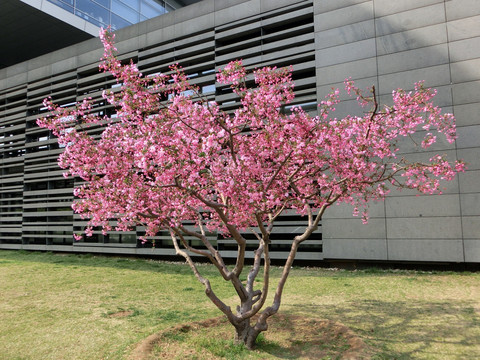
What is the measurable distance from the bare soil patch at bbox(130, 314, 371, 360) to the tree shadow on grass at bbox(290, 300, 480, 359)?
363 millimetres

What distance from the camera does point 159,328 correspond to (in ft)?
21.5

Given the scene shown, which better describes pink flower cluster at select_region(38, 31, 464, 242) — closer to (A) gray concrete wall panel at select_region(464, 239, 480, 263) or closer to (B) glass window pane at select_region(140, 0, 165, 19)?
(A) gray concrete wall panel at select_region(464, 239, 480, 263)

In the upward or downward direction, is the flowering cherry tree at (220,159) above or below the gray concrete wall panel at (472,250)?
above

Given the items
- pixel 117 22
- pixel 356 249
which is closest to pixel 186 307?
pixel 356 249

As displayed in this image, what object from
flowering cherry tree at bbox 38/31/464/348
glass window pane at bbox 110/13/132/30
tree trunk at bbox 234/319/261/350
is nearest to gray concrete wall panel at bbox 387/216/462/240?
flowering cherry tree at bbox 38/31/464/348

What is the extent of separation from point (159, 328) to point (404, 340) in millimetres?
4189

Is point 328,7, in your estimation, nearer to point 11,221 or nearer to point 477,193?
point 477,193

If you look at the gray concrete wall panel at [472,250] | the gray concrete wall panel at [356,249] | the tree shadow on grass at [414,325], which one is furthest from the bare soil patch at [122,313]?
the gray concrete wall panel at [472,250]

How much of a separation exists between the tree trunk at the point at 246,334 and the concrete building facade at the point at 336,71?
725 cm

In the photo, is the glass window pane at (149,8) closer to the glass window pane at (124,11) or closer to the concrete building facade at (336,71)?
the glass window pane at (124,11)

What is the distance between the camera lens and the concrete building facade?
11133 mm

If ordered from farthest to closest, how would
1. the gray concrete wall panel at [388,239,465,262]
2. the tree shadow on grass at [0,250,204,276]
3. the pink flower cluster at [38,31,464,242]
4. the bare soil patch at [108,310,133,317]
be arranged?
the tree shadow on grass at [0,250,204,276] → the gray concrete wall panel at [388,239,465,262] → the bare soil patch at [108,310,133,317] → the pink flower cluster at [38,31,464,242]

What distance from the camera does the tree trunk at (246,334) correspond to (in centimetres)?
573

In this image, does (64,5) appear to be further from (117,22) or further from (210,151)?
(210,151)
